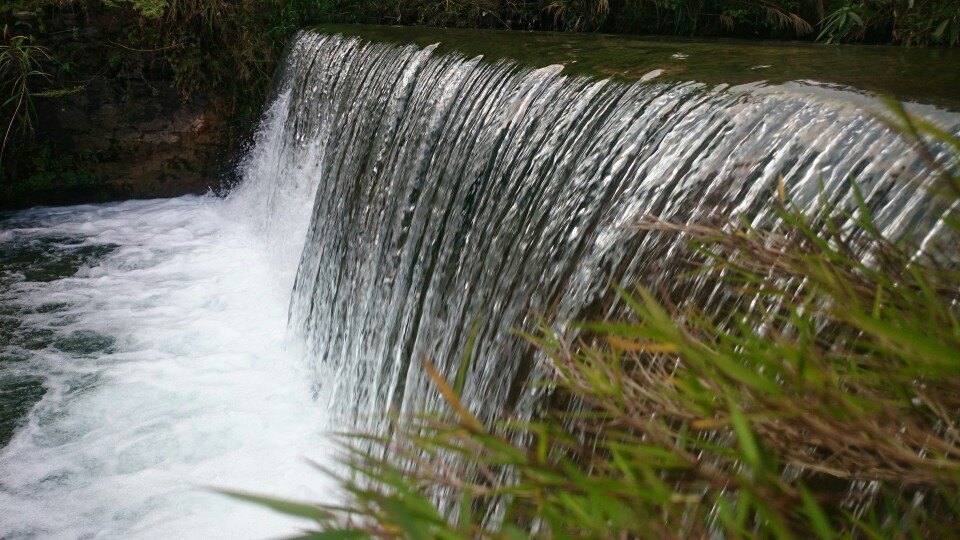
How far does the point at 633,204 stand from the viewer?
231 centimetres

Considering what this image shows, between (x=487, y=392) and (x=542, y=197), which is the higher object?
(x=542, y=197)

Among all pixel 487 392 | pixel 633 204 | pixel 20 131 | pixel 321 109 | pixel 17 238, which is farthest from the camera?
pixel 20 131

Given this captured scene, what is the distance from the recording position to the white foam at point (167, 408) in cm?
323

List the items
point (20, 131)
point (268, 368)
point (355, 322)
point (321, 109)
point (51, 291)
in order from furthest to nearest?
point (20, 131) → point (321, 109) → point (51, 291) → point (268, 368) → point (355, 322)

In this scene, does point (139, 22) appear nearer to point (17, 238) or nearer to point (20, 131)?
point (20, 131)

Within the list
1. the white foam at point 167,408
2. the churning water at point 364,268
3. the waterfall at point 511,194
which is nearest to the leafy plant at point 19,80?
the churning water at point 364,268

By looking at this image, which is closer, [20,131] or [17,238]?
[17,238]

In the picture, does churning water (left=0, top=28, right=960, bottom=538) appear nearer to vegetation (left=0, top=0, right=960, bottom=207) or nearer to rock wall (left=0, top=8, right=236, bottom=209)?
rock wall (left=0, top=8, right=236, bottom=209)

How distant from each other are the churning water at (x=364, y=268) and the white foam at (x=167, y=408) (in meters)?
0.01

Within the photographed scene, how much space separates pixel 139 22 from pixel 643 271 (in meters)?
6.54

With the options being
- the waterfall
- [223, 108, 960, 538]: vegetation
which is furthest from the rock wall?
[223, 108, 960, 538]: vegetation

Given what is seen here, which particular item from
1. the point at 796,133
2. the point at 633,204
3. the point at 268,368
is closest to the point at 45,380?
the point at 268,368

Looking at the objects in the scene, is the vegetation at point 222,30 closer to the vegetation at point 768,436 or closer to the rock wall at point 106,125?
the rock wall at point 106,125

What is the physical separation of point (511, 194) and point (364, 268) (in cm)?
137
